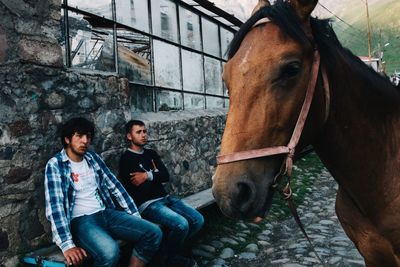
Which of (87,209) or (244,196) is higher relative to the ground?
(244,196)

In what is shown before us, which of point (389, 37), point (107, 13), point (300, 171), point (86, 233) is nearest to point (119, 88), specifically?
point (107, 13)

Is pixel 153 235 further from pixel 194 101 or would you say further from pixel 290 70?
pixel 194 101

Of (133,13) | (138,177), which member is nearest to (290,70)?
(138,177)

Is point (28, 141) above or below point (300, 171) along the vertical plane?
above

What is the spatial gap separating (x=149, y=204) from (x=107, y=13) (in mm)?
2701

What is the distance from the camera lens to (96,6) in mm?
5012

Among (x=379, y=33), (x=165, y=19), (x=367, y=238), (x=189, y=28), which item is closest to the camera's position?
(x=367, y=238)

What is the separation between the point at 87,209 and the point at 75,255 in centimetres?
57

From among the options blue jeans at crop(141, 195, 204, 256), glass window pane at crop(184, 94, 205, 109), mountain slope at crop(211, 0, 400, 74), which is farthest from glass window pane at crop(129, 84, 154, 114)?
mountain slope at crop(211, 0, 400, 74)

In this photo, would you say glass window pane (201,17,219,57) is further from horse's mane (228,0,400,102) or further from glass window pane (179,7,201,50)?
horse's mane (228,0,400,102)

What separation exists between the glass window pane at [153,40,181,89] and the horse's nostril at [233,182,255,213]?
4.81 m

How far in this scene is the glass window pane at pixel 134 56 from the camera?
5.54 m

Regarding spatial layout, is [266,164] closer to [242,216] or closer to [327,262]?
[242,216]

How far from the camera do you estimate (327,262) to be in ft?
14.3
